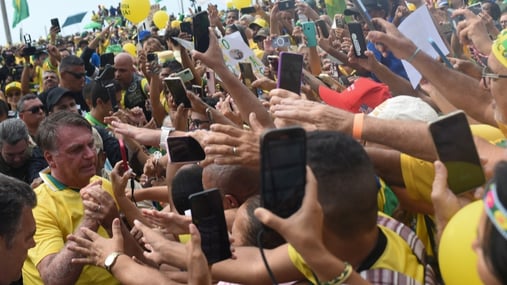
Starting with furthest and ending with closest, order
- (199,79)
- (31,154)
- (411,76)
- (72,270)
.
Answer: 1. (199,79)
2. (31,154)
3. (411,76)
4. (72,270)

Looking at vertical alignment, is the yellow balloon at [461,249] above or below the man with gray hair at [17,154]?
above

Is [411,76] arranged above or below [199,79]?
above

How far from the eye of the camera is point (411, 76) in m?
3.54

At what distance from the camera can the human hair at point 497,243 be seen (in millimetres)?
1325

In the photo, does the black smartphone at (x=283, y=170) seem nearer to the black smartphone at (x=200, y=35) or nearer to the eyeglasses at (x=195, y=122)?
the black smartphone at (x=200, y=35)

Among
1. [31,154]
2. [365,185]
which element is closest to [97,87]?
[31,154]

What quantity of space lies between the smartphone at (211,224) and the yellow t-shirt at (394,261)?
214 mm

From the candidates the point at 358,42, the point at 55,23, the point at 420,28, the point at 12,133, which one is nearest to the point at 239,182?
the point at 420,28

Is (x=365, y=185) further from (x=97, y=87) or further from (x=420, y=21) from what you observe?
(x=97, y=87)

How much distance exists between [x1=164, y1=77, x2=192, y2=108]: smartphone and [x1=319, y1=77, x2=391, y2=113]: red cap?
2.77 ft

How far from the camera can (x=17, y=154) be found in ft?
14.6

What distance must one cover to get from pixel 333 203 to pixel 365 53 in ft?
8.21

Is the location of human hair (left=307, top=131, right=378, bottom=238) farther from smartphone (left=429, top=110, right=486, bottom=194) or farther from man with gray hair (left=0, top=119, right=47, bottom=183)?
man with gray hair (left=0, top=119, right=47, bottom=183)

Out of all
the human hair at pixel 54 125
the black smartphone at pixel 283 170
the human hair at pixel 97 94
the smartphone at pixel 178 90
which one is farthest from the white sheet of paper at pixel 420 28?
the human hair at pixel 97 94
